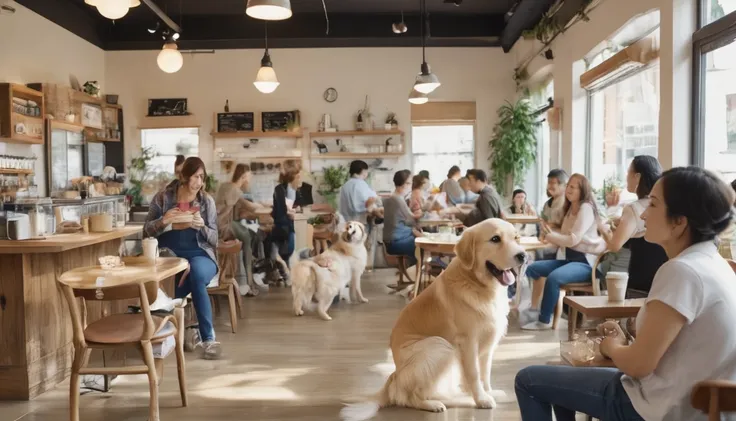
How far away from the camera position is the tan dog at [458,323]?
125 inches

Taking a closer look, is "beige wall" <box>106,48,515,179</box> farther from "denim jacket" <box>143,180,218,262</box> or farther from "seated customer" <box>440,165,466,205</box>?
"denim jacket" <box>143,180,218,262</box>

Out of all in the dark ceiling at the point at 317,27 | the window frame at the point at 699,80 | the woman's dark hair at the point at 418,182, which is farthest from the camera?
the dark ceiling at the point at 317,27

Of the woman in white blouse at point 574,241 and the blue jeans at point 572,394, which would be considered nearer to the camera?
the blue jeans at point 572,394

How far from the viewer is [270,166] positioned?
1034 cm

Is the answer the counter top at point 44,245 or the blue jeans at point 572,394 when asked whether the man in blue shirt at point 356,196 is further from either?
the blue jeans at point 572,394

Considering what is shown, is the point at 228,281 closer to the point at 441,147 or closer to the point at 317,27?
the point at 317,27

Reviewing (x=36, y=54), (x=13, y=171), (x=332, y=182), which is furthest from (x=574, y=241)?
(x=36, y=54)

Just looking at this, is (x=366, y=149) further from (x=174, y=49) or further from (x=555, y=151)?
(x=174, y=49)

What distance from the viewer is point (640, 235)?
3.84m

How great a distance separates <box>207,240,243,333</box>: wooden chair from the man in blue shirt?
1.81 m

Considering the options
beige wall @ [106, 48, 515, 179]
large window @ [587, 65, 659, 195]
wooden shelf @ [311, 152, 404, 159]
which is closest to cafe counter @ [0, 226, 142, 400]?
large window @ [587, 65, 659, 195]

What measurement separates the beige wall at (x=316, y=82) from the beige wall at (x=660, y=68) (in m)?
1.58

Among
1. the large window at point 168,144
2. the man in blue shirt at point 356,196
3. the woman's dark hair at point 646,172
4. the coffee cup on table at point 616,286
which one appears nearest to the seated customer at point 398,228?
the man in blue shirt at point 356,196

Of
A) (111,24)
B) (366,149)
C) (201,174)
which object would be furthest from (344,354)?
(111,24)
